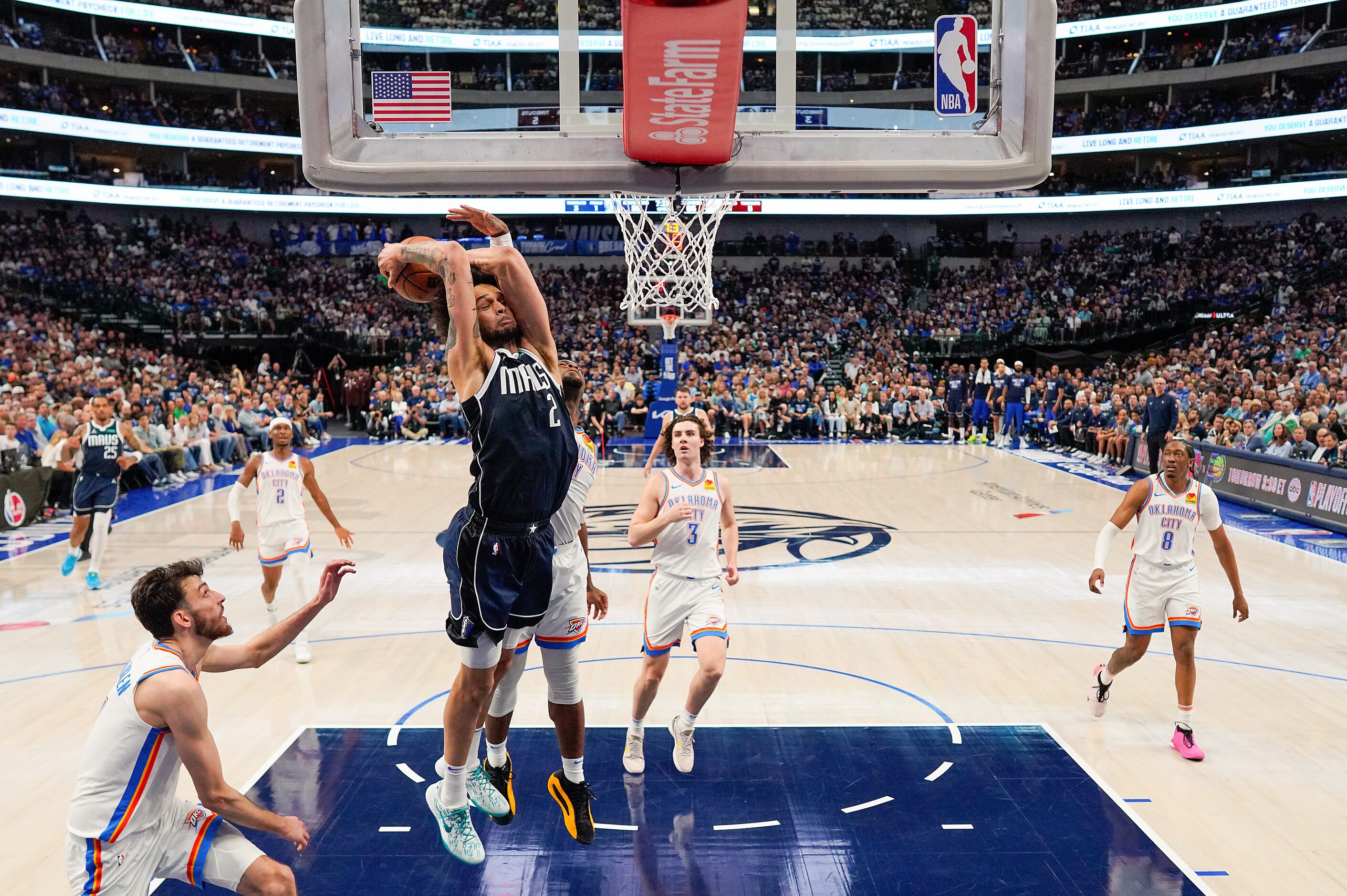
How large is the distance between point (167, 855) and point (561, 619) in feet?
5.00

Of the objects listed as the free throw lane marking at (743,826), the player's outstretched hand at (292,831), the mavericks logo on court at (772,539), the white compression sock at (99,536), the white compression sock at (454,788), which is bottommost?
the mavericks logo on court at (772,539)

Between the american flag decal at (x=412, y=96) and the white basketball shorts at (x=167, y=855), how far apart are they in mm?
3262

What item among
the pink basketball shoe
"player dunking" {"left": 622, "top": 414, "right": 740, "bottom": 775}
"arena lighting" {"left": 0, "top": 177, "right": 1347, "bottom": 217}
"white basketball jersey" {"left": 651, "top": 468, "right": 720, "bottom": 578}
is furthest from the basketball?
"arena lighting" {"left": 0, "top": 177, "right": 1347, "bottom": 217}

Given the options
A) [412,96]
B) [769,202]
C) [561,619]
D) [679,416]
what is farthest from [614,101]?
[769,202]

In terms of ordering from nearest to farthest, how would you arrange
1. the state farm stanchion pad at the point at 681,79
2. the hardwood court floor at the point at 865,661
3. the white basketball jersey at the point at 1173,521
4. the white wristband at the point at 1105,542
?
the state farm stanchion pad at the point at 681,79 < the hardwood court floor at the point at 865,661 < the white basketball jersey at the point at 1173,521 < the white wristband at the point at 1105,542

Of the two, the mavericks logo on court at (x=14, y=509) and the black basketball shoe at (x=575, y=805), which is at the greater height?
the black basketball shoe at (x=575, y=805)

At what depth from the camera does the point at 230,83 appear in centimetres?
3097

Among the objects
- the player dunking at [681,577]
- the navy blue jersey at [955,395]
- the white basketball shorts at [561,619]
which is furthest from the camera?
the navy blue jersey at [955,395]

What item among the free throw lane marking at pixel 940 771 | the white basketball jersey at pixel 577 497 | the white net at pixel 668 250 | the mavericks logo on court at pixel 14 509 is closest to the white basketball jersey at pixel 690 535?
the white basketball jersey at pixel 577 497

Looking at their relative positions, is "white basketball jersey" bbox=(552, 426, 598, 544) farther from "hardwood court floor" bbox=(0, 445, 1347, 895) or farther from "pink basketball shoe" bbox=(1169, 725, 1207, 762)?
"pink basketball shoe" bbox=(1169, 725, 1207, 762)

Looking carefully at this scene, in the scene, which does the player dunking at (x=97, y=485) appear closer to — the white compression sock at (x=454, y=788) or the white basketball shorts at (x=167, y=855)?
the white basketball shorts at (x=167, y=855)

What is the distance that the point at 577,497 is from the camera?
14.6 ft

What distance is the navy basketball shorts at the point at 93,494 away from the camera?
377 inches

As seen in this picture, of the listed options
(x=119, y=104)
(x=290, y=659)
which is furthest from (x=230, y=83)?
(x=290, y=659)
